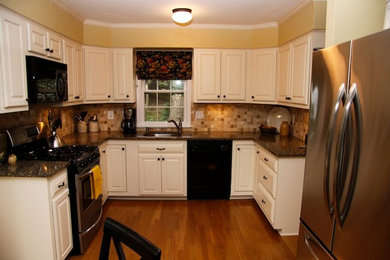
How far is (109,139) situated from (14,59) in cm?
159

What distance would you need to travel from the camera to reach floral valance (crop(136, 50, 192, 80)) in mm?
3877

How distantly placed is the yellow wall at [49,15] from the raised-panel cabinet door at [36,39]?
70mm

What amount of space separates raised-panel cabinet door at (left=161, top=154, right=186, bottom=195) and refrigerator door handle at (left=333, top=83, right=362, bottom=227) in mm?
2396

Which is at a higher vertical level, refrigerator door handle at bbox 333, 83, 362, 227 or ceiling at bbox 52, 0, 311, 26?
ceiling at bbox 52, 0, 311, 26

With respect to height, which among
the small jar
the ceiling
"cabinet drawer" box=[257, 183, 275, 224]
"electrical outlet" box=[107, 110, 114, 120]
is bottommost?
"cabinet drawer" box=[257, 183, 275, 224]

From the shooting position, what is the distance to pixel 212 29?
146 inches

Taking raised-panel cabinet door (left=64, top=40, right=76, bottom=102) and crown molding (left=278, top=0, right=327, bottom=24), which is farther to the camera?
raised-panel cabinet door (left=64, top=40, right=76, bottom=102)

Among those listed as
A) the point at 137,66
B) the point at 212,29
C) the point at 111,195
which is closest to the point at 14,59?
the point at 137,66

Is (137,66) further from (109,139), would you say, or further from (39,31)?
(39,31)

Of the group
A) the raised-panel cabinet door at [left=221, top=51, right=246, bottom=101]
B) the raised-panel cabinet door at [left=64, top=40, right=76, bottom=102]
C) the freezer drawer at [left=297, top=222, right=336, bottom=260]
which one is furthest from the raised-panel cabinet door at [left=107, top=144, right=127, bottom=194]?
the freezer drawer at [left=297, top=222, right=336, bottom=260]

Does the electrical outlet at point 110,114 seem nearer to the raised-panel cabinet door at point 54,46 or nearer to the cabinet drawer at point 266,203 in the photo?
the raised-panel cabinet door at point 54,46

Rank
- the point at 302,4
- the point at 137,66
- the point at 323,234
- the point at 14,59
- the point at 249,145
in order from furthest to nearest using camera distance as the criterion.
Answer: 1. the point at 137,66
2. the point at 249,145
3. the point at 302,4
4. the point at 14,59
5. the point at 323,234

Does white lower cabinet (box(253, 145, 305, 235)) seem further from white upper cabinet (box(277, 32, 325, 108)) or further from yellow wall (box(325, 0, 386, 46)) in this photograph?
yellow wall (box(325, 0, 386, 46))

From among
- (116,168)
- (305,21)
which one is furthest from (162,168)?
(305,21)
